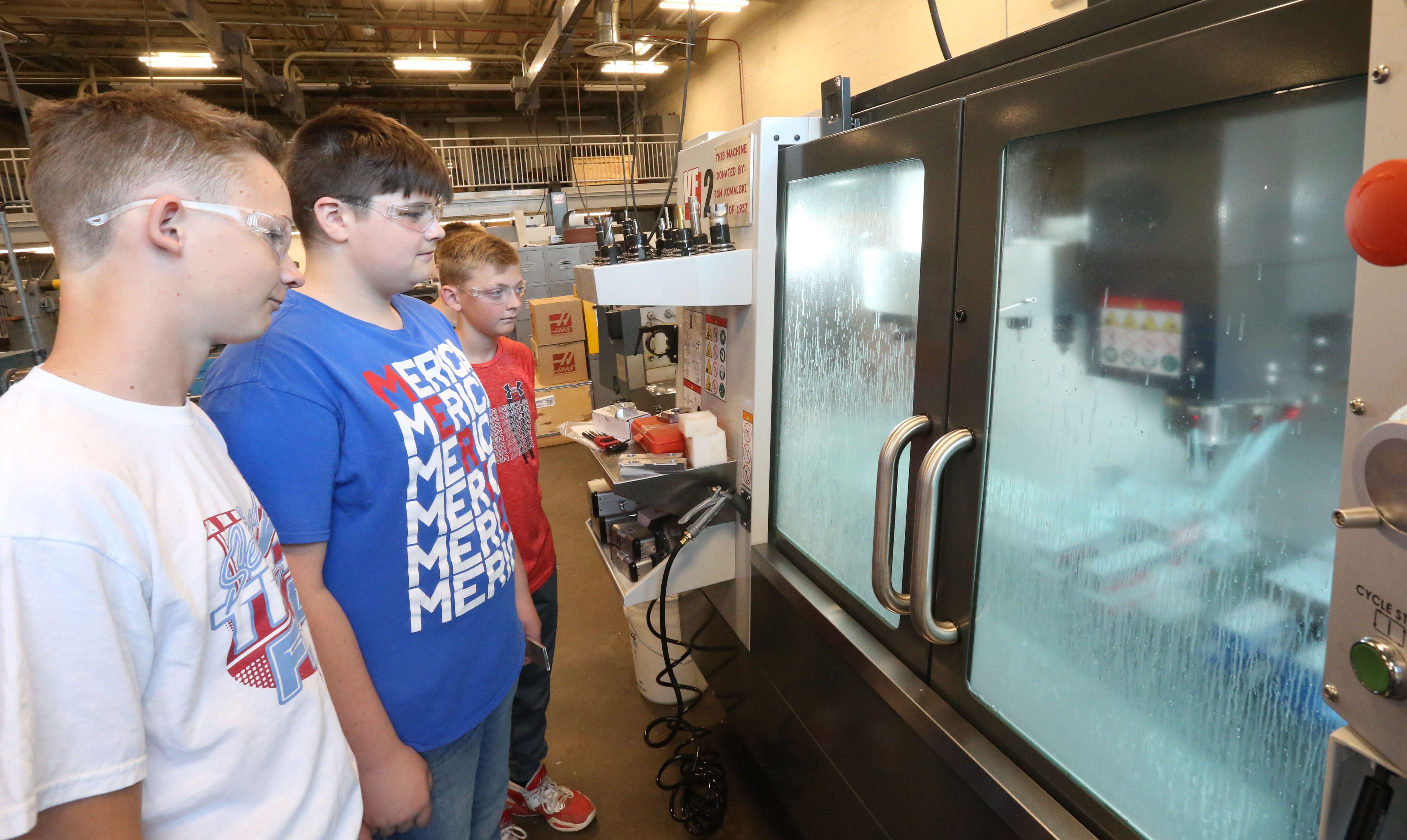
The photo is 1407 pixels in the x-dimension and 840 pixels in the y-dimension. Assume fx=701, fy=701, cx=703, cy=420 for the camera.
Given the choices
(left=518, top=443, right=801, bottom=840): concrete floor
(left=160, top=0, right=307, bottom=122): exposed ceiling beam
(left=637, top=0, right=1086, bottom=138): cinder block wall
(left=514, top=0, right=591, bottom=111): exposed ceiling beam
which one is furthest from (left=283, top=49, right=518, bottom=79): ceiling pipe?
(left=518, top=443, right=801, bottom=840): concrete floor

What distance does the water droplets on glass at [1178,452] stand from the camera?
614 mm

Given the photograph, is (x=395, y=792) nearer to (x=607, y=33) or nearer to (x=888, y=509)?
(x=888, y=509)

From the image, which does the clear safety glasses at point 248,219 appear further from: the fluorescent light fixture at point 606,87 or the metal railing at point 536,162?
the fluorescent light fixture at point 606,87

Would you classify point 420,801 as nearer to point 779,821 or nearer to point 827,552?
point 827,552

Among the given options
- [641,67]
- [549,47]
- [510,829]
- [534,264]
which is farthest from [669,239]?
[641,67]

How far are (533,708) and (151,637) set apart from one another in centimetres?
134

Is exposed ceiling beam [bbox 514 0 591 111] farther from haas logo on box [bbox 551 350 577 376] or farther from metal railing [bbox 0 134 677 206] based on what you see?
haas logo on box [bbox 551 350 577 376]

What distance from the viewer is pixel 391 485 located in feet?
3.00

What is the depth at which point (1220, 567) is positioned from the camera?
2.28 feet

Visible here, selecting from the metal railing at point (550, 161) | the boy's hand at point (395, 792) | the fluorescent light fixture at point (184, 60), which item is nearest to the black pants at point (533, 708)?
the boy's hand at point (395, 792)

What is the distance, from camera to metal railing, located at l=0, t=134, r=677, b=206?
9.09m

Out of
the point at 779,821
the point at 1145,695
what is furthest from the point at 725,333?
the point at 779,821

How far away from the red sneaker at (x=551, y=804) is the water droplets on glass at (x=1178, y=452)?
1.33m

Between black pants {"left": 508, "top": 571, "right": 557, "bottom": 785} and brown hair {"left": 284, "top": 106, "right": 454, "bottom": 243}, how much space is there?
3.56 feet
